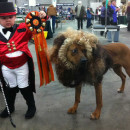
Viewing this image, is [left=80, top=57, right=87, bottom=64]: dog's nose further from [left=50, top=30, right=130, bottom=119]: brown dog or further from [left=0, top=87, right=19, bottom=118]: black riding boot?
[left=0, top=87, right=19, bottom=118]: black riding boot

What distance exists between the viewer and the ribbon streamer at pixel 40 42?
1996 millimetres

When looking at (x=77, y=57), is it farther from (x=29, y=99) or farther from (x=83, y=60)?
(x=29, y=99)

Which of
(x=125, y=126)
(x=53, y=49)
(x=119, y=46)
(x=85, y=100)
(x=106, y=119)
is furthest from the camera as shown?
(x=85, y=100)

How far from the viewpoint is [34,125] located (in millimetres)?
2273

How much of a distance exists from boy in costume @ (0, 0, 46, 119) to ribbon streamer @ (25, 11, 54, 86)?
76 millimetres

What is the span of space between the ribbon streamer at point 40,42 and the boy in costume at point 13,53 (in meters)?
0.08

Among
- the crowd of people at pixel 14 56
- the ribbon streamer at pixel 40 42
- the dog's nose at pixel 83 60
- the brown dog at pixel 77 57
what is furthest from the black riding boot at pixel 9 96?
the dog's nose at pixel 83 60

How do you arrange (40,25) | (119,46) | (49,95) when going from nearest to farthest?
1. (40,25)
2. (119,46)
3. (49,95)

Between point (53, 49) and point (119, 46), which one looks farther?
point (119, 46)

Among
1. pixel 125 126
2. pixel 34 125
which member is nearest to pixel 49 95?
pixel 34 125

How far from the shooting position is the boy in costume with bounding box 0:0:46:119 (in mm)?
1942

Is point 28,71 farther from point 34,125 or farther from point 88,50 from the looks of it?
point 88,50

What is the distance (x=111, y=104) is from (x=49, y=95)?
3.72 feet

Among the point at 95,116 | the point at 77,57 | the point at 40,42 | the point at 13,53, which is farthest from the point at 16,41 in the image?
the point at 95,116
